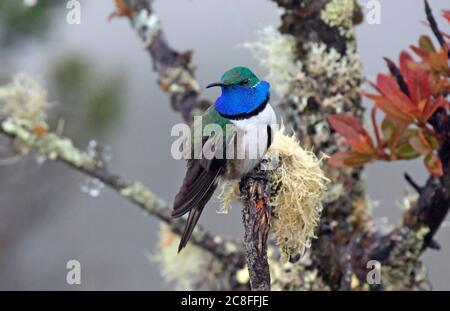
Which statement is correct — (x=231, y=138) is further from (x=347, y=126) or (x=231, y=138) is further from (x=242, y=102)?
(x=347, y=126)

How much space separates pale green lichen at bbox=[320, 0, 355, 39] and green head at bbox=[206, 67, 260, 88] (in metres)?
0.32

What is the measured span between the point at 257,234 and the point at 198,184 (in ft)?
0.44

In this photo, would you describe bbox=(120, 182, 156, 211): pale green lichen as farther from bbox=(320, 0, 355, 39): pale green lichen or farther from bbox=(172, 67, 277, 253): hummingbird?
bbox=(320, 0, 355, 39): pale green lichen

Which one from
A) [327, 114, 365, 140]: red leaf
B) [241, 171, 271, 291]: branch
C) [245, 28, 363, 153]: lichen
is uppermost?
[245, 28, 363, 153]: lichen

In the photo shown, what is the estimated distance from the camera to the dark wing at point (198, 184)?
0.97 metres

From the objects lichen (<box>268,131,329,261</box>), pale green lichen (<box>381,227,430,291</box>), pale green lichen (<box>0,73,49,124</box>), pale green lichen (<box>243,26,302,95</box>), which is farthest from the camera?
pale green lichen (<box>0,73,49,124</box>)

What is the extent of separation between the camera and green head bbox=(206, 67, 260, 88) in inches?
39.8

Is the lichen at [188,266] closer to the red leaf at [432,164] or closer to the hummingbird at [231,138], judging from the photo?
the hummingbird at [231,138]

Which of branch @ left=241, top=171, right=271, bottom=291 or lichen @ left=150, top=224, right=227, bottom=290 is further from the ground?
lichen @ left=150, top=224, right=227, bottom=290

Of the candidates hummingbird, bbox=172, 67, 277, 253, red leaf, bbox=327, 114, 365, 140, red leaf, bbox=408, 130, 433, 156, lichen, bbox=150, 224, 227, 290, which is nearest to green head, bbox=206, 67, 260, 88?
hummingbird, bbox=172, 67, 277, 253

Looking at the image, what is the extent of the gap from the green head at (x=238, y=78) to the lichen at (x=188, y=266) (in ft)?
1.74

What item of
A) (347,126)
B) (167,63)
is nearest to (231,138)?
(347,126)

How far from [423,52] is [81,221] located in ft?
6.04
